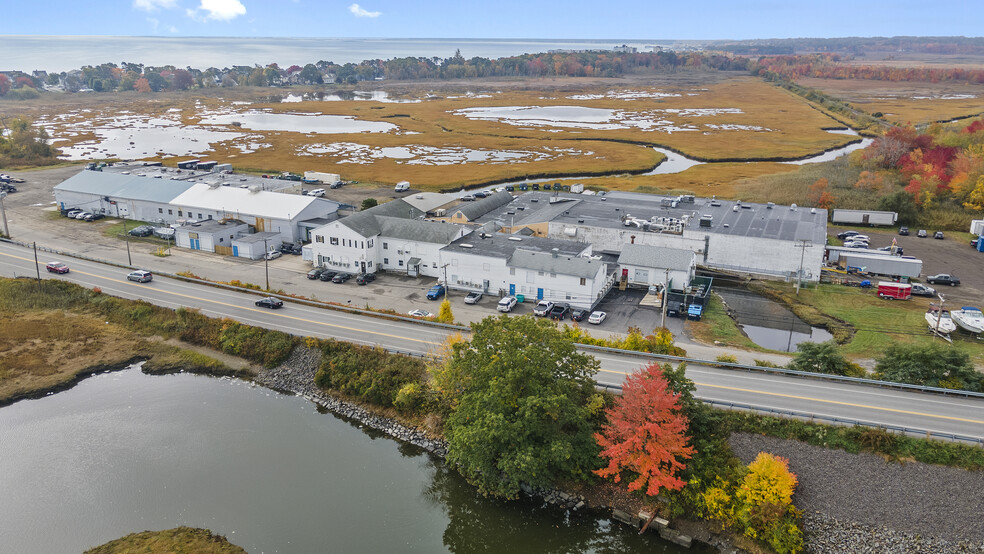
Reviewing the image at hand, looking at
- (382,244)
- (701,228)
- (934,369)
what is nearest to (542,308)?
(382,244)

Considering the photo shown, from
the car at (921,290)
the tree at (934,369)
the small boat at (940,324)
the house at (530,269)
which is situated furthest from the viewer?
the car at (921,290)

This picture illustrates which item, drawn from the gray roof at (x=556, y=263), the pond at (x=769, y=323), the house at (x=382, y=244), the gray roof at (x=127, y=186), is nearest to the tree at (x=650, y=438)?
the pond at (x=769, y=323)

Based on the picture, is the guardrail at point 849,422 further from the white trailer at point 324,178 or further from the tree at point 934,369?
the white trailer at point 324,178

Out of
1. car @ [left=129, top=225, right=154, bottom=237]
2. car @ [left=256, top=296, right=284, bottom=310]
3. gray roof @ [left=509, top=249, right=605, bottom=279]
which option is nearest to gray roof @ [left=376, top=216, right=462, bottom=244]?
gray roof @ [left=509, top=249, right=605, bottom=279]

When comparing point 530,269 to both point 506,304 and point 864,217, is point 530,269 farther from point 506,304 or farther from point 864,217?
point 864,217

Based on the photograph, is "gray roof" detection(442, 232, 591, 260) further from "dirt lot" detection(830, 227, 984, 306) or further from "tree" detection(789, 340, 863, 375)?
"dirt lot" detection(830, 227, 984, 306)

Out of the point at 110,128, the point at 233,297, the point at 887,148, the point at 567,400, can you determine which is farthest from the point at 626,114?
the point at 567,400

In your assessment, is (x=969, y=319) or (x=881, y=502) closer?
(x=881, y=502)
